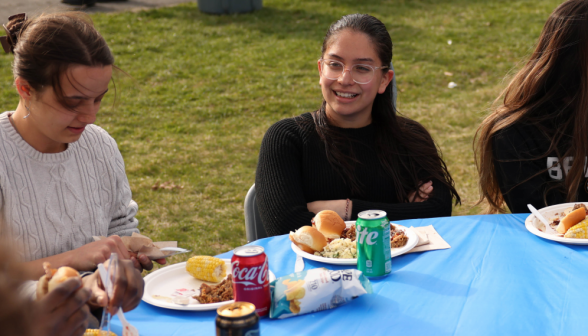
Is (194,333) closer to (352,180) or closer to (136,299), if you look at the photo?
(136,299)

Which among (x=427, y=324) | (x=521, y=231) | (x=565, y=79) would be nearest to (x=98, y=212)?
(x=427, y=324)

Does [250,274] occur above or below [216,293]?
above

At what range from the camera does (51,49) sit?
6.88 ft

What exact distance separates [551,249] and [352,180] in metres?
1.02

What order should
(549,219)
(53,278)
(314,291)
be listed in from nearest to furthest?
(53,278) → (314,291) → (549,219)

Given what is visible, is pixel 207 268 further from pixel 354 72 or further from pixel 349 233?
pixel 354 72

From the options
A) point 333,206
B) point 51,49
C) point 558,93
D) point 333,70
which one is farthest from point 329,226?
point 558,93

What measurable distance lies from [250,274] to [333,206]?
1.13m

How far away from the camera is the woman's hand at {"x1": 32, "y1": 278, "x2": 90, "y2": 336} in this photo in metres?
1.19

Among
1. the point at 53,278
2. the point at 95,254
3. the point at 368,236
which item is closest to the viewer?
the point at 53,278

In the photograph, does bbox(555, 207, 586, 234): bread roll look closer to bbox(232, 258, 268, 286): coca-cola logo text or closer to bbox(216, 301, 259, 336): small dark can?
bbox(232, 258, 268, 286): coca-cola logo text

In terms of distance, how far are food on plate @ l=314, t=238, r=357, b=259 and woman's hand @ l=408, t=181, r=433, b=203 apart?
77cm

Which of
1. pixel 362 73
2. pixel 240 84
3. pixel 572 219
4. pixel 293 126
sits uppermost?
pixel 362 73

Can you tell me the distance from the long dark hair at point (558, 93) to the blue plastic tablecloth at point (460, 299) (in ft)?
2.60
